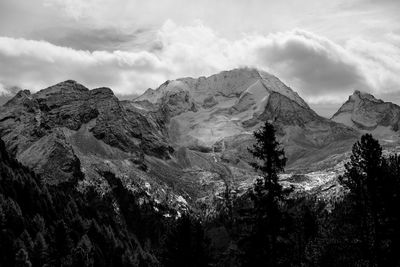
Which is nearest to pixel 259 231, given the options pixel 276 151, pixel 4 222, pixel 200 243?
pixel 276 151

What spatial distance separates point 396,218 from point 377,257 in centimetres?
400

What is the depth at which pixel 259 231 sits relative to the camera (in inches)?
1531

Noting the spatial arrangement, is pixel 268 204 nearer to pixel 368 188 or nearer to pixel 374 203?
pixel 368 188

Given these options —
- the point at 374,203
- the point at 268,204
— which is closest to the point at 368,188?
the point at 374,203

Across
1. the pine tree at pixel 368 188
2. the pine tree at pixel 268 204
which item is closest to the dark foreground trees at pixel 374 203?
the pine tree at pixel 368 188

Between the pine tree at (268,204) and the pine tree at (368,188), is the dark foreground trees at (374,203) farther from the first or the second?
the pine tree at (268,204)

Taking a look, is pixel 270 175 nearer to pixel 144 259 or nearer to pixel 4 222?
pixel 4 222

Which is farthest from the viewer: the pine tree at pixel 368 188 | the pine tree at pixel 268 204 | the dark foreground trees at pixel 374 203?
the pine tree at pixel 368 188

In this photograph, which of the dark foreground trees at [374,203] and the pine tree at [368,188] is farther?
the pine tree at [368,188]

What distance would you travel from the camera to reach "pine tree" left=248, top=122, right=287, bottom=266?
127ft

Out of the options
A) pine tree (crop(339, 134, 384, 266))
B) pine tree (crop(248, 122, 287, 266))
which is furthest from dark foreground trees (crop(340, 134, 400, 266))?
pine tree (crop(248, 122, 287, 266))

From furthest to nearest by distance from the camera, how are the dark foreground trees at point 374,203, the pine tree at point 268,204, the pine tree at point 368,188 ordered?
1. the pine tree at point 368,188
2. the dark foreground trees at point 374,203
3. the pine tree at point 268,204

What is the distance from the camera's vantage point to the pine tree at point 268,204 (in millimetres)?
38562

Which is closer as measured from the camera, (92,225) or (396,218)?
(396,218)
